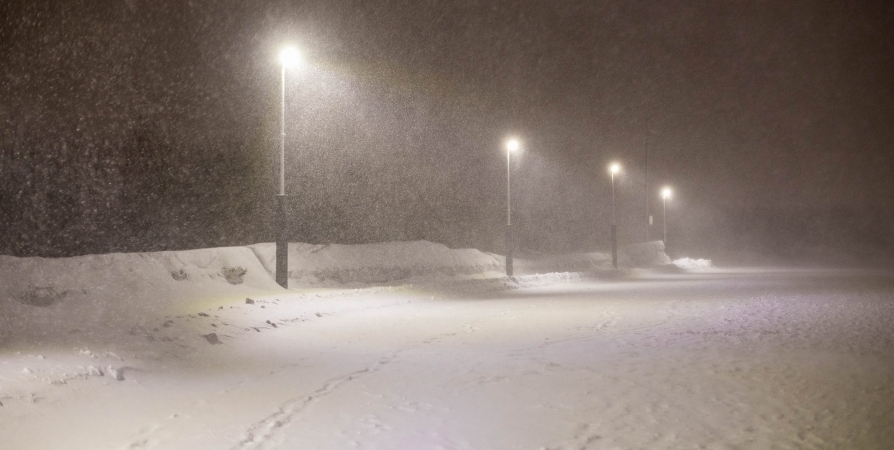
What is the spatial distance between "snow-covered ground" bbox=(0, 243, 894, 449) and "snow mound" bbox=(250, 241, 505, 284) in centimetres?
859

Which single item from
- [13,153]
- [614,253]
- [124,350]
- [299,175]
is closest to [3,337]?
[124,350]

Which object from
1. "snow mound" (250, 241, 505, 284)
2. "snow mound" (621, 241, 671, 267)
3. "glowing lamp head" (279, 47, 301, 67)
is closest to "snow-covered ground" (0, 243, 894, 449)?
"glowing lamp head" (279, 47, 301, 67)

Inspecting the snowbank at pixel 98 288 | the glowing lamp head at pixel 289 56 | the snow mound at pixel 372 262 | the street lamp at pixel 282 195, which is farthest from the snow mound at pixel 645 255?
the snowbank at pixel 98 288

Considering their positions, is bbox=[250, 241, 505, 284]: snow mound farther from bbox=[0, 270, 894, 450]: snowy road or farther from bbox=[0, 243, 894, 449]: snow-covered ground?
bbox=[0, 270, 894, 450]: snowy road

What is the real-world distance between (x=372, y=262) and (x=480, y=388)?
85.9ft

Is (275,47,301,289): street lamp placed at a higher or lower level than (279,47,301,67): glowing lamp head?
lower

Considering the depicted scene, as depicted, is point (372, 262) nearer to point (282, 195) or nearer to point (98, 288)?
point (282, 195)

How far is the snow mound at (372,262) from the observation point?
97.7 ft

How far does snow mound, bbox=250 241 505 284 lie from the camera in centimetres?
2977

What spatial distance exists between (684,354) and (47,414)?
348 inches

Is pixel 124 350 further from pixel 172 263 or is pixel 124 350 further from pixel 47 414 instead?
pixel 172 263

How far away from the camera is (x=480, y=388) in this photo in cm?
894

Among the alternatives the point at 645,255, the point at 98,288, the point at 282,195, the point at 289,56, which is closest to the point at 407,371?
the point at 98,288

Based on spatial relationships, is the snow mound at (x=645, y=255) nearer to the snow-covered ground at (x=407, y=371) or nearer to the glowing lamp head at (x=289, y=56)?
the snow-covered ground at (x=407, y=371)
